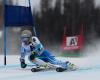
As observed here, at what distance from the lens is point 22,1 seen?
336cm

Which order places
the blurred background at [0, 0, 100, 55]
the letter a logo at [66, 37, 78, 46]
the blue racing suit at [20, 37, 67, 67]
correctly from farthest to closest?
the blurred background at [0, 0, 100, 55] → the letter a logo at [66, 37, 78, 46] → the blue racing suit at [20, 37, 67, 67]

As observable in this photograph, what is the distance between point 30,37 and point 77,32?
0.99 metres

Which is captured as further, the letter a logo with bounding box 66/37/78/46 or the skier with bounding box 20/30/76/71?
the letter a logo with bounding box 66/37/78/46

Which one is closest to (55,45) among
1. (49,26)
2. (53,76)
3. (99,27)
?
(49,26)

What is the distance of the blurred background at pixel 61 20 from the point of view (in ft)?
11.2

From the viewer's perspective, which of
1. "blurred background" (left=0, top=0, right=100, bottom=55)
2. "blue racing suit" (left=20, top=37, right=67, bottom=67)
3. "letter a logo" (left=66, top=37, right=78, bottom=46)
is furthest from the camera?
"blurred background" (left=0, top=0, right=100, bottom=55)

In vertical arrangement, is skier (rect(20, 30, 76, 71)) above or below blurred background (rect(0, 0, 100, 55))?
below

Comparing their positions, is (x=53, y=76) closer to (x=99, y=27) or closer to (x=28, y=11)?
(x=28, y=11)

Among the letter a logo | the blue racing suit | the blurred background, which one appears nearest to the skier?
the blue racing suit

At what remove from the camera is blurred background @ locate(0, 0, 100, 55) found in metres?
3.42

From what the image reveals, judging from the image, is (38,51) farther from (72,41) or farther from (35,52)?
(72,41)

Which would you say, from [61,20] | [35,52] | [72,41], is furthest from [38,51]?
[61,20]

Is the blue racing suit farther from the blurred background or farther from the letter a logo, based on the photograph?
the blurred background

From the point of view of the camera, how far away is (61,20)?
3.59 meters
